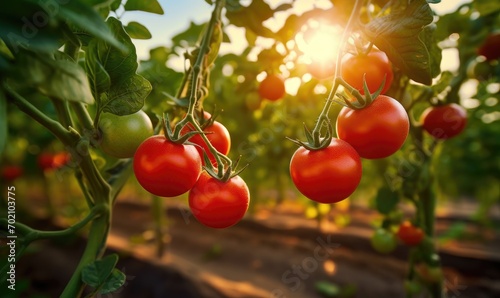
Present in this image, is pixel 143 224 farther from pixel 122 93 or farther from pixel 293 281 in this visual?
pixel 122 93

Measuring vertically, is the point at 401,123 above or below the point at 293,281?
above

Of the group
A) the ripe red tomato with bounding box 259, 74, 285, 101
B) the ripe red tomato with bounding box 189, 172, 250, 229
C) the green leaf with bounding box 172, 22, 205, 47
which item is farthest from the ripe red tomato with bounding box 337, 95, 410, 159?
the green leaf with bounding box 172, 22, 205, 47

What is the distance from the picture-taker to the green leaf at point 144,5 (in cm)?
124

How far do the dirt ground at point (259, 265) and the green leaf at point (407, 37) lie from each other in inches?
119

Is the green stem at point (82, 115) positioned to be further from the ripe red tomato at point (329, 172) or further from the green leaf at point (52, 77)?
the ripe red tomato at point (329, 172)

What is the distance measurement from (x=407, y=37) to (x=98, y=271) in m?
0.97

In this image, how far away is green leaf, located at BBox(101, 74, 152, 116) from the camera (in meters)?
0.84

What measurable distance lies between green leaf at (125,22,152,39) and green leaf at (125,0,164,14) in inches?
2.2

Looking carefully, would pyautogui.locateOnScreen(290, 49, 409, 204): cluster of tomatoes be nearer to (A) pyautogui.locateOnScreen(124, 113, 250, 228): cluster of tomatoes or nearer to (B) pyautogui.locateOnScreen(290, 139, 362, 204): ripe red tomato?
(B) pyautogui.locateOnScreen(290, 139, 362, 204): ripe red tomato

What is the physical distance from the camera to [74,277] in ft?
3.14

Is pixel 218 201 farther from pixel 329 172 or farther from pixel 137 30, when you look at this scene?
pixel 137 30

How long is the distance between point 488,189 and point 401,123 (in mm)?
9188

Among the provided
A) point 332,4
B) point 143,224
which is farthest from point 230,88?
point 143,224

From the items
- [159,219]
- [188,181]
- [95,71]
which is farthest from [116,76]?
[159,219]
